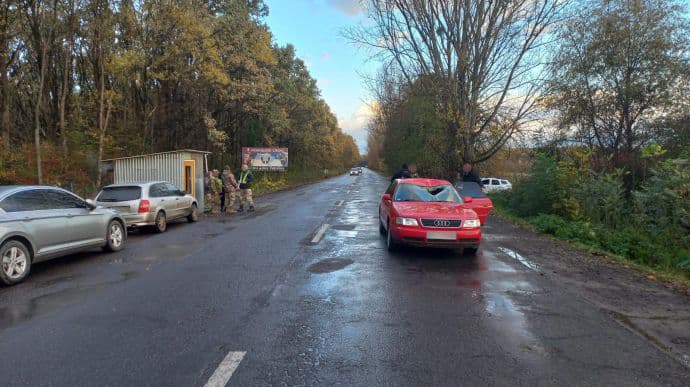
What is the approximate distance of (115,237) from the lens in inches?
378

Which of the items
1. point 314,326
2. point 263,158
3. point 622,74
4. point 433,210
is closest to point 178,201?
point 433,210

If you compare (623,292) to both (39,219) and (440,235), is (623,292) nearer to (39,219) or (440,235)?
(440,235)

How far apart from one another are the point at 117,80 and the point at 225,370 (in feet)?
84.0

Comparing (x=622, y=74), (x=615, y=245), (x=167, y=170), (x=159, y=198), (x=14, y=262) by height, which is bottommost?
(x=615, y=245)

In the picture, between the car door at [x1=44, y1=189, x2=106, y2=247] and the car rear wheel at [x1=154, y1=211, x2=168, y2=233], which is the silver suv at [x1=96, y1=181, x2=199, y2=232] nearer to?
the car rear wheel at [x1=154, y1=211, x2=168, y2=233]

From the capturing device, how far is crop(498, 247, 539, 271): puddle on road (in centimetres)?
812

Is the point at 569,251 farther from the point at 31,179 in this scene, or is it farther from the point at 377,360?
the point at 31,179

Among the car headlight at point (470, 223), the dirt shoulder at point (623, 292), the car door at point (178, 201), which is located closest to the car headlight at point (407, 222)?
the car headlight at point (470, 223)

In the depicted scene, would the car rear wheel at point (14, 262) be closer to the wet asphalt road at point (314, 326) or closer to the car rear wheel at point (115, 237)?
the wet asphalt road at point (314, 326)

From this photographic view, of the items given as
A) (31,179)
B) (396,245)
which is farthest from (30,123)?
(396,245)

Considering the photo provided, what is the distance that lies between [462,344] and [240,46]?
26.0 meters

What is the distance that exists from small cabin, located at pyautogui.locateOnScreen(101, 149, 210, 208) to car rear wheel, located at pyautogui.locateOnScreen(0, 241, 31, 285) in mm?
10318

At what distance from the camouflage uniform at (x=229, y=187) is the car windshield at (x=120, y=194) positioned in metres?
5.64

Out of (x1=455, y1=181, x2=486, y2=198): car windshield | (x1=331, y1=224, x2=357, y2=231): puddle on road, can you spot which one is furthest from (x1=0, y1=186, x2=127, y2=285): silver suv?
(x1=455, y1=181, x2=486, y2=198): car windshield
